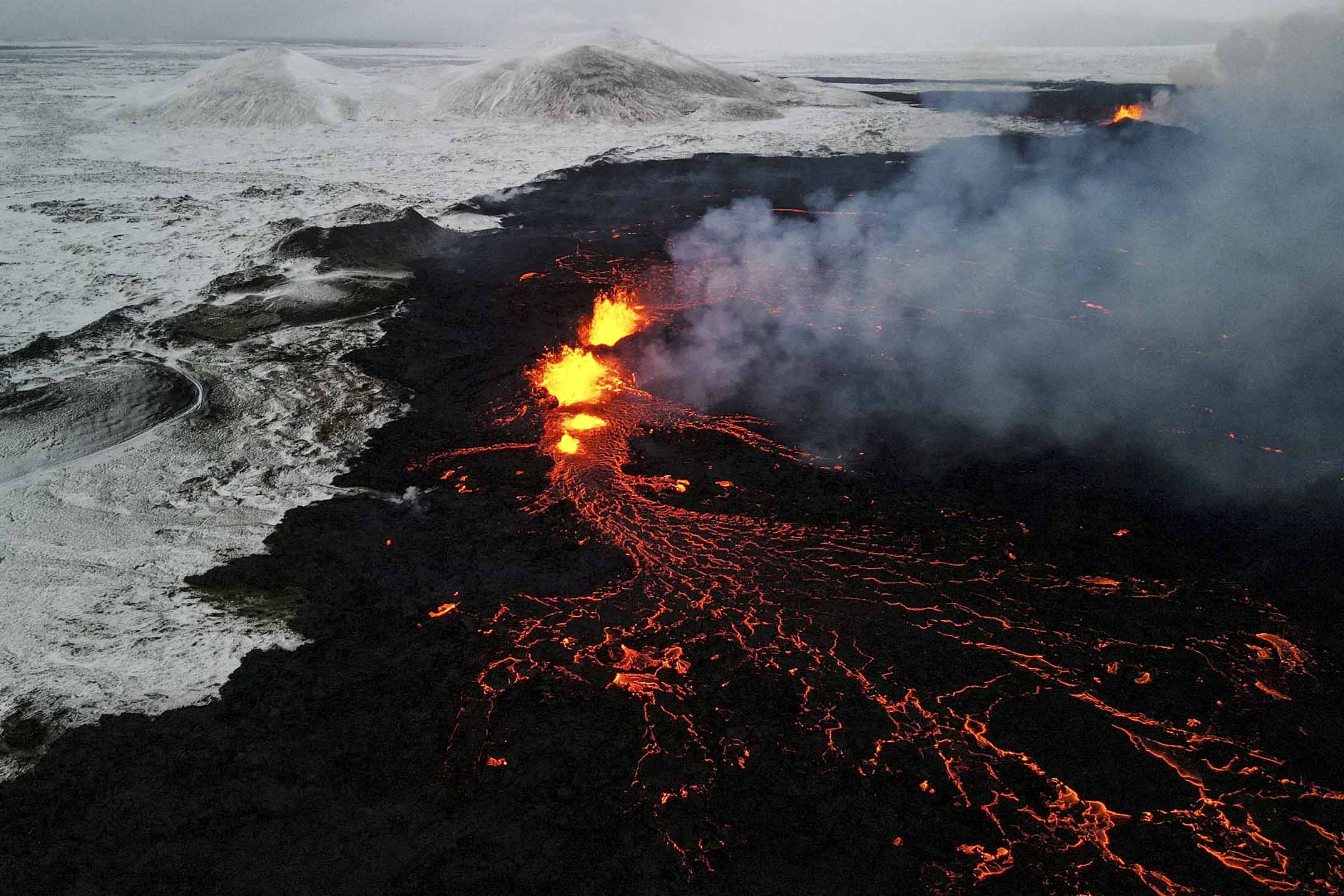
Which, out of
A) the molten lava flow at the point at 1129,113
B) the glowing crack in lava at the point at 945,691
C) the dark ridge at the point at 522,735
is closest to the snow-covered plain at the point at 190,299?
the dark ridge at the point at 522,735

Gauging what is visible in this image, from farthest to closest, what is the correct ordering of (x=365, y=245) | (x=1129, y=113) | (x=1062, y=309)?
(x=1129, y=113) < (x=365, y=245) < (x=1062, y=309)

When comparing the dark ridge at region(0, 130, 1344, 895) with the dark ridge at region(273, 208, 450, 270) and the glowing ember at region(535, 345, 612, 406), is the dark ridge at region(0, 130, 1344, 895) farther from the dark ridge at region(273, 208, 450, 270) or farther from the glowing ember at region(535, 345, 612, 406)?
the dark ridge at region(273, 208, 450, 270)

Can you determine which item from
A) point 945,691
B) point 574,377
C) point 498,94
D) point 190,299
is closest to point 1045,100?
point 498,94

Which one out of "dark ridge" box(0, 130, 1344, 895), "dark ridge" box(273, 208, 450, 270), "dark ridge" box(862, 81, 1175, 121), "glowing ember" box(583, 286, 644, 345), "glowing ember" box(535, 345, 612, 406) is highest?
"dark ridge" box(862, 81, 1175, 121)

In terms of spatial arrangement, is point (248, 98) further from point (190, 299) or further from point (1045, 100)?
point (1045, 100)

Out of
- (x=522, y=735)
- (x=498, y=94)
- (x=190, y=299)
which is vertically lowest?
(x=522, y=735)

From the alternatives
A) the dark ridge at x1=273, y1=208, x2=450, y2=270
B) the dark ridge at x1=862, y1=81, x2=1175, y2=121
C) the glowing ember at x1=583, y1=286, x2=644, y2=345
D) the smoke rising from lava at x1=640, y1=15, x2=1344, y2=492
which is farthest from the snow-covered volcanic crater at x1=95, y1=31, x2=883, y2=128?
the glowing ember at x1=583, y1=286, x2=644, y2=345

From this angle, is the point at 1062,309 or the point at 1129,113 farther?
the point at 1129,113

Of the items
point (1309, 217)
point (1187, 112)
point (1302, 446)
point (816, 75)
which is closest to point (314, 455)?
point (1302, 446)

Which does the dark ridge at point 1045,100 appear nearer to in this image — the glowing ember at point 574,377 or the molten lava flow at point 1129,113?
the molten lava flow at point 1129,113
